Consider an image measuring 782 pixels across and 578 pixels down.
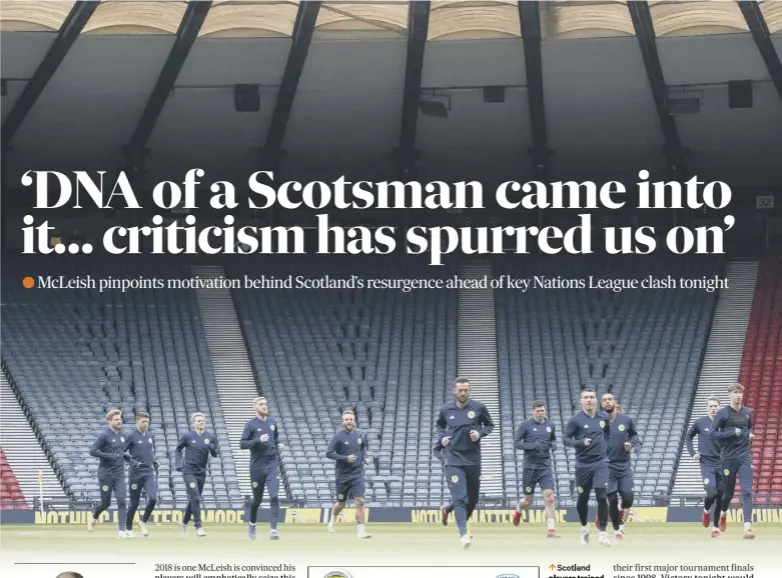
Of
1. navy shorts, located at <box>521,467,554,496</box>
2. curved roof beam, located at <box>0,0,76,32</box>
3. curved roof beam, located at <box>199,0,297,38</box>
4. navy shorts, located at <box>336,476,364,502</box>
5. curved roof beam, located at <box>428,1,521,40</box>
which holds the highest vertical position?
curved roof beam, located at <box>428,1,521,40</box>

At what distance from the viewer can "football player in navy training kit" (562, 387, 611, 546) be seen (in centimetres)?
2116

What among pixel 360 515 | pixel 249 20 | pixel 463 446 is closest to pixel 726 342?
pixel 249 20

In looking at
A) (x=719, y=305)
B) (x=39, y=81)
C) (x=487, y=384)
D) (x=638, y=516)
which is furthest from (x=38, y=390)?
(x=719, y=305)

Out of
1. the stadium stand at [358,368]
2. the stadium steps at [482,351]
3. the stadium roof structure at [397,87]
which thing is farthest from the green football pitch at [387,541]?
the stadium roof structure at [397,87]

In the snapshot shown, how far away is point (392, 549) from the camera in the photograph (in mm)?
21969

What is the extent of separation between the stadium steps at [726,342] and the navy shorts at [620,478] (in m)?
11.3

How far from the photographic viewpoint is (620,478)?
21922mm

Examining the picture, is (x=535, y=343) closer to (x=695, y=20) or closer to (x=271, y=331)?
(x=271, y=331)

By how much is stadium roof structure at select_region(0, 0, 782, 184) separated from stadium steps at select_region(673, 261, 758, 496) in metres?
2.77

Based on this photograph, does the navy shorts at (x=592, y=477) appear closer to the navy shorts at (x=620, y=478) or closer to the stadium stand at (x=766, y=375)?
the navy shorts at (x=620, y=478)

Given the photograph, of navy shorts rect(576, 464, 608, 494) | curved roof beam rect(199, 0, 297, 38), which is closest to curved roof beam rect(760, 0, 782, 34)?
curved roof beam rect(199, 0, 297, 38)

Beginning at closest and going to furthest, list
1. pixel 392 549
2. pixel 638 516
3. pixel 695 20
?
pixel 392 549 < pixel 695 20 < pixel 638 516

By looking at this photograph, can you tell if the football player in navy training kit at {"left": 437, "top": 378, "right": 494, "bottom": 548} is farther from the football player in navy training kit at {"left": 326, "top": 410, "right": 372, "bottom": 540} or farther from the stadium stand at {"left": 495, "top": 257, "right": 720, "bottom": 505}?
the stadium stand at {"left": 495, "top": 257, "right": 720, "bottom": 505}

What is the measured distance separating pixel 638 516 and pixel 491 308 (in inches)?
388
